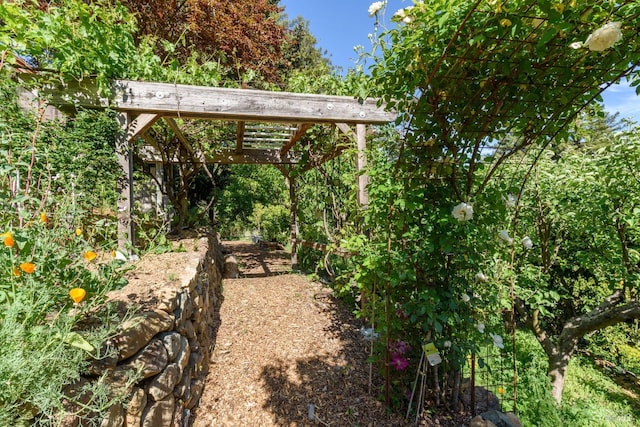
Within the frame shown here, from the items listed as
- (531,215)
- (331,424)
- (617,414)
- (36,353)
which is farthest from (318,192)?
(617,414)

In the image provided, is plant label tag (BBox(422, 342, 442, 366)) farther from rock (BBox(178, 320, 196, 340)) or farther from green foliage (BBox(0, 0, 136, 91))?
green foliage (BBox(0, 0, 136, 91))

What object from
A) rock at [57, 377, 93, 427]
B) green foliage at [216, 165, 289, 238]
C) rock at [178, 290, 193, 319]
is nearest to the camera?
rock at [57, 377, 93, 427]

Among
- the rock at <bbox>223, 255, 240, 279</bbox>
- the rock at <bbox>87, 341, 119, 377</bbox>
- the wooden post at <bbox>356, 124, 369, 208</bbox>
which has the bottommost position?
the rock at <bbox>223, 255, 240, 279</bbox>

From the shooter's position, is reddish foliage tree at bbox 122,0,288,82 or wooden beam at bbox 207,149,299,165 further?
reddish foliage tree at bbox 122,0,288,82

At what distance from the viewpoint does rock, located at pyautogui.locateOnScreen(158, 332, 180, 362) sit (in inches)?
68.8

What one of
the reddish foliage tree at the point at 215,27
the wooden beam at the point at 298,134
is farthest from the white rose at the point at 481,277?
the reddish foliage tree at the point at 215,27

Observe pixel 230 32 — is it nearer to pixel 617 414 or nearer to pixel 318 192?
pixel 318 192

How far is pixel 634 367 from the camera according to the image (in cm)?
528

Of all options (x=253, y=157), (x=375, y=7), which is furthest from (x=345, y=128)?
(x=253, y=157)

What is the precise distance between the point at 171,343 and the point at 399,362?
58.0 inches

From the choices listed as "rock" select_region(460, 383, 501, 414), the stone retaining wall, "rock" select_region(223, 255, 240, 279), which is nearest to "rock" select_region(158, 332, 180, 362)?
the stone retaining wall

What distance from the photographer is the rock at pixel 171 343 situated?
5.73 ft

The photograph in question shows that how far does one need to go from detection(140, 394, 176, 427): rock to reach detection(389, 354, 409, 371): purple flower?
139cm

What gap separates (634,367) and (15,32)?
9134 mm
